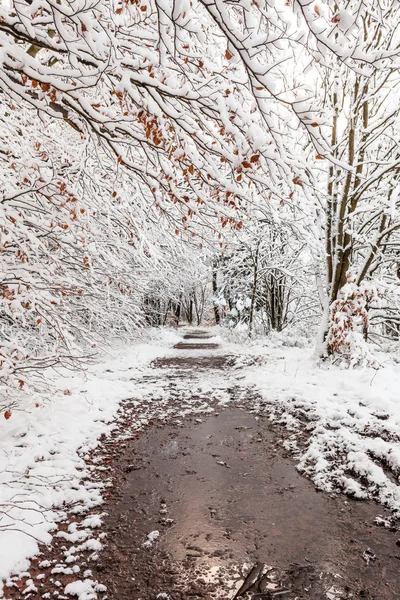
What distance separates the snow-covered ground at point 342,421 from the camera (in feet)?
14.4

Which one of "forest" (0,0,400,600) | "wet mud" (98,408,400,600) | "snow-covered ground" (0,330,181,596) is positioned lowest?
"wet mud" (98,408,400,600)

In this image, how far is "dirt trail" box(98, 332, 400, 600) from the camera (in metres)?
2.93

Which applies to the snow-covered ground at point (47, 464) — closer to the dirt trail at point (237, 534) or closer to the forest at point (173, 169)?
the forest at point (173, 169)

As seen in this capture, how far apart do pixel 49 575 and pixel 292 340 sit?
12.6 meters

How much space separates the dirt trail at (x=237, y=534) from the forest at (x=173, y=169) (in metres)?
0.16

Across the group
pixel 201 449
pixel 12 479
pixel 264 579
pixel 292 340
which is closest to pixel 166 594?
pixel 264 579

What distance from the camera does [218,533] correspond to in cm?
363

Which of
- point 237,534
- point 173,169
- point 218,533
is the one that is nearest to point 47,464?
point 218,533

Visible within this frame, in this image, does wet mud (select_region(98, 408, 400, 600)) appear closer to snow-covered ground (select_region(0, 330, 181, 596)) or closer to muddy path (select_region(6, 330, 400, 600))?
muddy path (select_region(6, 330, 400, 600))

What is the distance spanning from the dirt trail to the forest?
156 millimetres

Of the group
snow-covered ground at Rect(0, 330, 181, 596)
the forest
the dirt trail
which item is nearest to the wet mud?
the dirt trail

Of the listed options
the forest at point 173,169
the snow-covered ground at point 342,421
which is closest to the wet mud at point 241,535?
the forest at point 173,169

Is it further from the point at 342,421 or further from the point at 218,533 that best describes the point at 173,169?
the point at 342,421

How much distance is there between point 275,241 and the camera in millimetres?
17266
